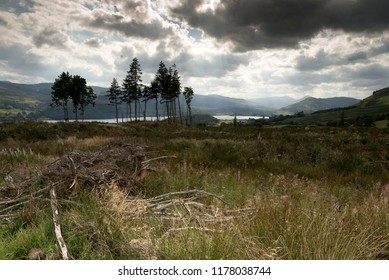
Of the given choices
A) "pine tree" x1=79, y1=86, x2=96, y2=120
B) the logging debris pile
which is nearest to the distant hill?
"pine tree" x1=79, y1=86, x2=96, y2=120

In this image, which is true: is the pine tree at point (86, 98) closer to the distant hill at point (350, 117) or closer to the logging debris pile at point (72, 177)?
the distant hill at point (350, 117)

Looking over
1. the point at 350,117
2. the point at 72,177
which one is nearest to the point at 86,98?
the point at 72,177

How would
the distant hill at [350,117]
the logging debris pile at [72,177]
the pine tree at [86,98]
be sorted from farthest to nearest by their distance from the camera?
the pine tree at [86,98]
the distant hill at [350,117]
the logging debris pile at [72,177]

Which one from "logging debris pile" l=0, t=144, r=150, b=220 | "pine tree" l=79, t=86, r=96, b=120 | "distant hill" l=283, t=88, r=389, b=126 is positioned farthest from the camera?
"pine tree" l=79, t=86, r=96, b=120

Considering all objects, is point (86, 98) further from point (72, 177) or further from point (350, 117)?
point (350, 117)

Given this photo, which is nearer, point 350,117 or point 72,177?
point 72,177

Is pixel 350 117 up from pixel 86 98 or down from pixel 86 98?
Answer: down

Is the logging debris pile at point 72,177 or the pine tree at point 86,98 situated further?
the pine tree at point 86,98

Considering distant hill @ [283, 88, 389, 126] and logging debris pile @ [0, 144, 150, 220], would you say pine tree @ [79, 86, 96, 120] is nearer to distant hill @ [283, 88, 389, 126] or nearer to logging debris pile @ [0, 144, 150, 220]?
distant hill @ [283, 88, 389, 126]

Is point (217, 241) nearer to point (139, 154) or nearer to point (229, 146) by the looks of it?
point (139, 154)

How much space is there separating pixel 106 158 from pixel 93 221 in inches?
81.1

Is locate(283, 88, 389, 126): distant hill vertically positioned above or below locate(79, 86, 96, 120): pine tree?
below

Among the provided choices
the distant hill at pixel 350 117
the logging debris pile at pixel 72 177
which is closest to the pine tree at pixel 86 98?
the distant hill at pixel 350 117

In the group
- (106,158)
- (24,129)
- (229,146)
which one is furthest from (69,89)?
(106,158)
